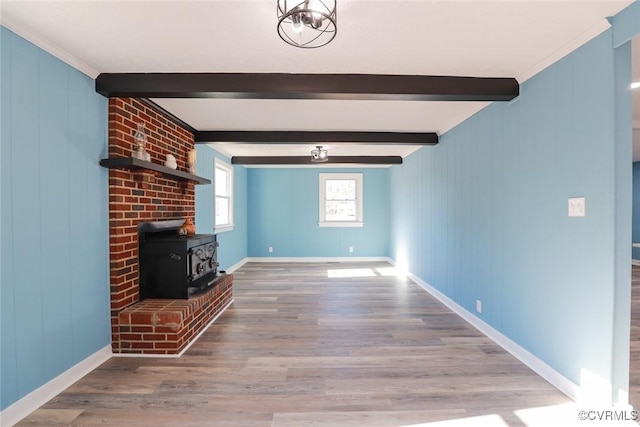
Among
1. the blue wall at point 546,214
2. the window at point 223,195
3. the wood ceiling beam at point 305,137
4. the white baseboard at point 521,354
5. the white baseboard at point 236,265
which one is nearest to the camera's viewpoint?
the blue wall at point 546,214

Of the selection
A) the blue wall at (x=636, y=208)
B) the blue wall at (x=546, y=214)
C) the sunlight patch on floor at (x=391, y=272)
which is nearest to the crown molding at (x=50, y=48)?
the blue wall at (x=546, y=214)

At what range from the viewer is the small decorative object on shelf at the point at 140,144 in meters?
2.59

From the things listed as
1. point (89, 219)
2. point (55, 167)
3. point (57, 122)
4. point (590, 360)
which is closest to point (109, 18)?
point (57, 122)

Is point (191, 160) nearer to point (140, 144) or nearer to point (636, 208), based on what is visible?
point (140, 144)

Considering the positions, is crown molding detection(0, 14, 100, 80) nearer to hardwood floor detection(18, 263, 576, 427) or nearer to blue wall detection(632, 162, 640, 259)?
hardwood floor detection(18, 263, 576, 427)

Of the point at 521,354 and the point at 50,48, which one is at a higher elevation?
the point at 50,48

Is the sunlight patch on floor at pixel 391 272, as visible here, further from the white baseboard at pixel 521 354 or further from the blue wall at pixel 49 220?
the blue wall at pixel 49 220

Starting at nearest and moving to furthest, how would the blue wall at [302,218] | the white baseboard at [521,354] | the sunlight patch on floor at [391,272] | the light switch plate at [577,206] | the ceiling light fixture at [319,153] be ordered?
the light switch plate at [577,206] < the white baseboard at [521,354] < the ceiling light fixture at [319,153] < the sunlight patch on floor at [391,272] < the blue wall at [302,218]

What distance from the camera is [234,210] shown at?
612 centimetres

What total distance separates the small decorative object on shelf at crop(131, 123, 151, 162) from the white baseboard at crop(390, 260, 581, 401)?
3526 mm

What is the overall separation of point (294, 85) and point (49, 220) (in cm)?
191

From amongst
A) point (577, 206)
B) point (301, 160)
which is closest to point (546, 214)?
point (577, 206)

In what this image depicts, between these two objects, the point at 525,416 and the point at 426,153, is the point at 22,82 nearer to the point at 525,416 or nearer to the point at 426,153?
the point at 525,416

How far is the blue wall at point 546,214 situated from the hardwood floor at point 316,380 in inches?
13.8
